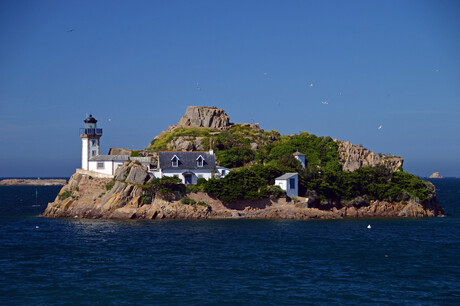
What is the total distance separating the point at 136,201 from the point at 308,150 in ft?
115

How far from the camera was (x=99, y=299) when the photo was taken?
31734mm

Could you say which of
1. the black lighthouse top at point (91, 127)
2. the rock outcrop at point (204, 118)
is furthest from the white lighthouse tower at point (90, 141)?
the rock outcrop at point (204, 118)

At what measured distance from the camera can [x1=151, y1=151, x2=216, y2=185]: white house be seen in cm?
7394

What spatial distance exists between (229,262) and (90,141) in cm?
4562

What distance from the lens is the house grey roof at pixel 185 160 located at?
74.4m

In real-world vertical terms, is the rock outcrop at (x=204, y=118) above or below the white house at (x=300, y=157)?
above

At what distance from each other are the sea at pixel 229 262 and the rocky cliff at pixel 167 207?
295cm

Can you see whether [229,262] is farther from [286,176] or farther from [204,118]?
[204,118]

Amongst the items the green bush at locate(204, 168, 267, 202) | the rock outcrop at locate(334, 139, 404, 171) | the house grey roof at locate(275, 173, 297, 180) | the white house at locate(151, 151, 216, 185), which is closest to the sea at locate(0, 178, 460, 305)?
the green bush at locate(204, 168, 267, 202)

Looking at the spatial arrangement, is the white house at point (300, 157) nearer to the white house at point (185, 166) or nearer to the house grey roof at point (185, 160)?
the house grey roof at point (185, 160)

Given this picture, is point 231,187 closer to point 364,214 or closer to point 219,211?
point 219,211

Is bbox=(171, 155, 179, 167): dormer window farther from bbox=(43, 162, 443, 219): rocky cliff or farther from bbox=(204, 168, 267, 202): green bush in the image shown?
bbox=(204, 168, 267, 202): green bush

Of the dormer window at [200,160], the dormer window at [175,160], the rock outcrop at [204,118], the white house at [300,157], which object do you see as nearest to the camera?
the dormer window at [175,160]

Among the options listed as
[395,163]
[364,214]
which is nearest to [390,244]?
[364,214]
